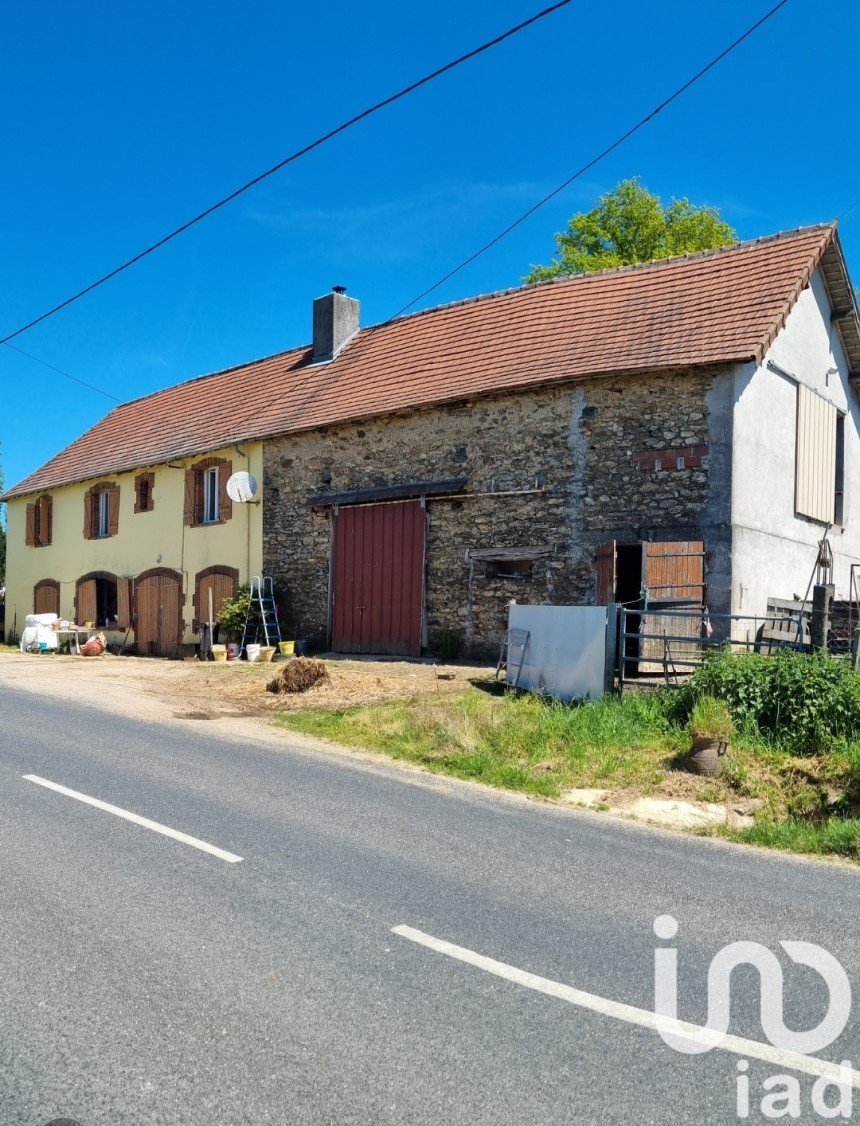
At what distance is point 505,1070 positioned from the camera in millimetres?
A: 3434

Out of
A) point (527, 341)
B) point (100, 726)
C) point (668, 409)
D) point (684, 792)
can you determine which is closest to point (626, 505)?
point (668, 409)

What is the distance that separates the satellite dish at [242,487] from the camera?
846 inches

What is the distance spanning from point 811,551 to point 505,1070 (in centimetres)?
1657

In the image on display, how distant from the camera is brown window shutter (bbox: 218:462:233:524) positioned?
74.2ft

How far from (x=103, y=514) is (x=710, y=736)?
21.6 metres

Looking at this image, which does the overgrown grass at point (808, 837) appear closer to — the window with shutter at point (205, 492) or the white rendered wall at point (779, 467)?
the white rendered wall at point (779, 467)

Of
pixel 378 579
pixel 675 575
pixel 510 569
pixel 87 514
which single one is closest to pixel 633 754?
pixel 675 575

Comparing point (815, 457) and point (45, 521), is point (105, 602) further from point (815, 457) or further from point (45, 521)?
point (815, 457)

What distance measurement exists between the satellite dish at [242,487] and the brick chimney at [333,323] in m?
3.93

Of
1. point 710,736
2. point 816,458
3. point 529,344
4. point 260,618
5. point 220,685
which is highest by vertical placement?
point 529,344

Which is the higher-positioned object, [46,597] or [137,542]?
[137,542]

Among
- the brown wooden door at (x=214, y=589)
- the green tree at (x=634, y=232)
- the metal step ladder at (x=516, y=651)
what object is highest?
the green tree at (x=634, y=232)

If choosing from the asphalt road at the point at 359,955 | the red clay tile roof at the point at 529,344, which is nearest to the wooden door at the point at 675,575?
the red clay tile roof at the point at 529,344

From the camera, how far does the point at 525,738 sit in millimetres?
10547
